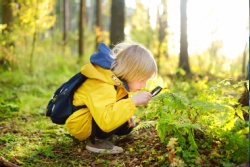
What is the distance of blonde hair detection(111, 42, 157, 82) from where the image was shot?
3277 mm

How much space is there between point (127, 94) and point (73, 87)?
573 millimetres

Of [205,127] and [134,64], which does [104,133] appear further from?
[205,127]

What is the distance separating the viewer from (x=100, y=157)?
341 cm

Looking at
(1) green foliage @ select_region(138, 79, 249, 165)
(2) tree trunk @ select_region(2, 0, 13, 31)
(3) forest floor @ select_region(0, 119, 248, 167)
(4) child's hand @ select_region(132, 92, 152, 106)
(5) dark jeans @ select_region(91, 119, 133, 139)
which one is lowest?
(3) forest floor @ select_region(0, 119, 248, 167)

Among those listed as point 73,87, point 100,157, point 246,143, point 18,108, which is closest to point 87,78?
point 73,87

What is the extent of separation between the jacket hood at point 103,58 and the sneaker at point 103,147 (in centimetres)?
84

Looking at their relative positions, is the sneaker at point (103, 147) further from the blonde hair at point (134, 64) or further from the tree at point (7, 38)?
the tree at point (7, 38)

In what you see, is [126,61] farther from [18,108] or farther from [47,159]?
[18,108]

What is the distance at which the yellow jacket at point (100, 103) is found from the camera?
121 inches

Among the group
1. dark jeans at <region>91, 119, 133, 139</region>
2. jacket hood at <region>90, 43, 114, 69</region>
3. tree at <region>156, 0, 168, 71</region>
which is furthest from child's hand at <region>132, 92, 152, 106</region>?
tree at <region>156, 0, 168, 71</region>

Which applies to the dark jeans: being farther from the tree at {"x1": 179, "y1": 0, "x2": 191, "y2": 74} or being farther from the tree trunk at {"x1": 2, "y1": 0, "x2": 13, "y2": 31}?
the tree trunk at {"x1": 2, "y1": 0, "x2": 13, "y2": 31}

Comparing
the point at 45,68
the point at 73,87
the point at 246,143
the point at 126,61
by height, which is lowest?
the point at 45,68

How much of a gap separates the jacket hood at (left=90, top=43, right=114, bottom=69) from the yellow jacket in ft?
0.10

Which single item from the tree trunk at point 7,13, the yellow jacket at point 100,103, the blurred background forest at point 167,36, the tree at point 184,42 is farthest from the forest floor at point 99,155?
the tree trunk at point 7,13
